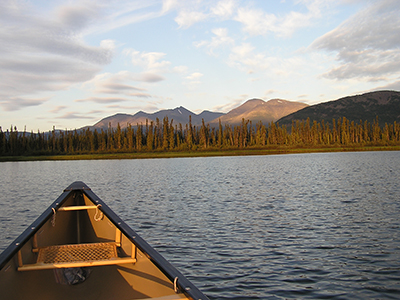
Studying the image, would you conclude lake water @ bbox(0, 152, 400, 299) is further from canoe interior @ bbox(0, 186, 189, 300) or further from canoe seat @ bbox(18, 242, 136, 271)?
canoe seat @ bbox(18, 242, 136, 271)

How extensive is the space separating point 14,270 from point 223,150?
145 meters

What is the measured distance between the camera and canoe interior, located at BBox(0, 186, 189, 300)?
19.3ft

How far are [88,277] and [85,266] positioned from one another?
520mm

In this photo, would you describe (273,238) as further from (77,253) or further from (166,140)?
(166,140)

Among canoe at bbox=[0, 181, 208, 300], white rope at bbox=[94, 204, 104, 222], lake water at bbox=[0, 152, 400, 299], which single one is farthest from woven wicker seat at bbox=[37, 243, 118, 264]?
lake water at bbox=[0, 152, 400, 299]

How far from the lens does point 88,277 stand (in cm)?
700

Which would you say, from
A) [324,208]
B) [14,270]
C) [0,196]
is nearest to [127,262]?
[14,270]

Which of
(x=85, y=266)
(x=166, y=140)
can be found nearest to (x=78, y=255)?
(x=85, y=266)

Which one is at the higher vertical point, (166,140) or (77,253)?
(166,140)

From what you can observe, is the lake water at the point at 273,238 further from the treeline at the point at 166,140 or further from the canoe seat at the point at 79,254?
the treeline at the point at 166,140

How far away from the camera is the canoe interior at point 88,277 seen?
5.88m

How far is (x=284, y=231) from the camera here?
14.8 m

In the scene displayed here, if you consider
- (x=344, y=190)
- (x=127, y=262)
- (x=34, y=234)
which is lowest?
(x=344, y=190)

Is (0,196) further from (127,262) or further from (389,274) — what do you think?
(389,274)
